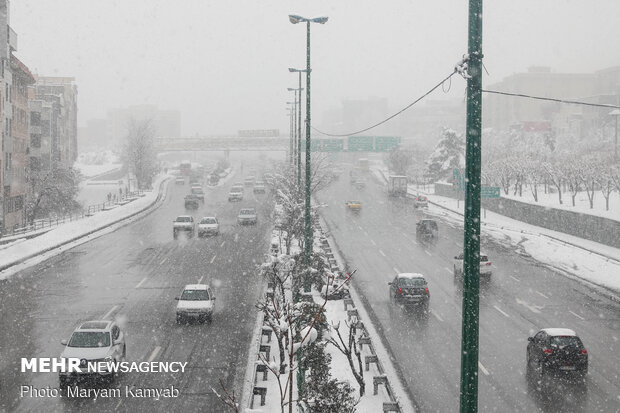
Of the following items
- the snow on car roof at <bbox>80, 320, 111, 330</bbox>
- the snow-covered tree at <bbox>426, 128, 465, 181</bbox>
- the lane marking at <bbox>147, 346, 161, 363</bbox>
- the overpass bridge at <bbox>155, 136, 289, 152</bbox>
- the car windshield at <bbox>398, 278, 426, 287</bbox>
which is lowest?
the lane marking at <bbox>147, 346, 161, 363</bbox>

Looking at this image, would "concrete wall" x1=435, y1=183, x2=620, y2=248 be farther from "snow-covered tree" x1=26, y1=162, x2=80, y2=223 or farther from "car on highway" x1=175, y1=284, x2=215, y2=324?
"snow-covered tree" x1=26, y1=162, x2=80, y2=223

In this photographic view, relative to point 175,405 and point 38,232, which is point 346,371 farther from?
point 38,232

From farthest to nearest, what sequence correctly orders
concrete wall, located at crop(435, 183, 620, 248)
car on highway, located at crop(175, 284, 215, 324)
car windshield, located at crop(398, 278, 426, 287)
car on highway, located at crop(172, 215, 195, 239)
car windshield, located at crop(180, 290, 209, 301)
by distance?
car on highway, located at crop(172, 215, 195, 239) < concrete wall, located at crop(435, 183, 620, 248) < car windshield, located at crop(398, 278, 426, 287) < car windshield, located at crop(180, 290, 209, 301) < car on highway, located at crop(175, 284, 215, 324)

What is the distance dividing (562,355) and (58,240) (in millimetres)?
33626

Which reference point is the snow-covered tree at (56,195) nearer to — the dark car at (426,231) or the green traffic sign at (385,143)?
the dark car at (426,231)

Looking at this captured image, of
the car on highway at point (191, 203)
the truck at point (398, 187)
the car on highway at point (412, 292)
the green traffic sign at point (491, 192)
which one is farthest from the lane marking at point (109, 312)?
the truck at point (398, 187)

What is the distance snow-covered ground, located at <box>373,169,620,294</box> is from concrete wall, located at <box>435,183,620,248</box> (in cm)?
48

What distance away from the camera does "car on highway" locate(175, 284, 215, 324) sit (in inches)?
837

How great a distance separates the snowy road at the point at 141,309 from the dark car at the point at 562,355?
8260 millimetres

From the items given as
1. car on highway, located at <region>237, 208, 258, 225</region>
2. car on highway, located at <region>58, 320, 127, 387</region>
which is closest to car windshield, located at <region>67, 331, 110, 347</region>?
car on highway, located at <region>58, 320, 127, 387</region>

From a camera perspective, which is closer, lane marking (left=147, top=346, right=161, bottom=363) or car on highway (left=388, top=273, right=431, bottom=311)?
lane marking (left=147, top=346, right=161, bottom=363)

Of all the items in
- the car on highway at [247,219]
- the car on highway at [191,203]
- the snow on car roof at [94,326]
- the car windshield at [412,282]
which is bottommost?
the car windshield at [412,282]

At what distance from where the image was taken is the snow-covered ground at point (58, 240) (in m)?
32.9

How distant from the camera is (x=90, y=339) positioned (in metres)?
15.8
